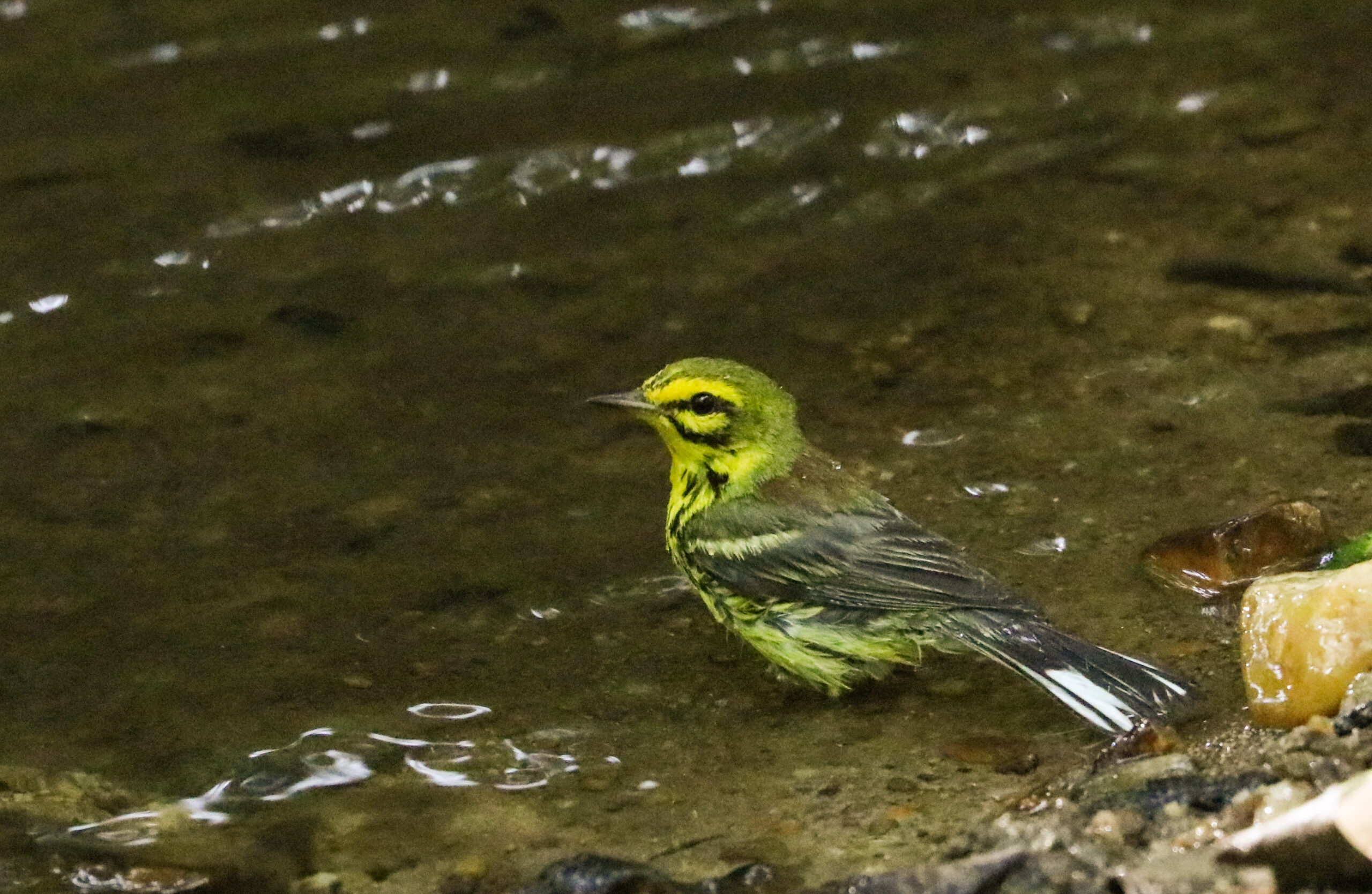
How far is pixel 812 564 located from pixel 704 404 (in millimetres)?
642

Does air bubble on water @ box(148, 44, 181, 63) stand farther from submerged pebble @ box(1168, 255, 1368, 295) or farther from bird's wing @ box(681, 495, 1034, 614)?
bird's wing @ box(681, 495, 1034, 614)

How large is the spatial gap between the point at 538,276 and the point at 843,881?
455 centimetres

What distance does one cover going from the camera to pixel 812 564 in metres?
5.91

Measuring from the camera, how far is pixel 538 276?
8.52 metres

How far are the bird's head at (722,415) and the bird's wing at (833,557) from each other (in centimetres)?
17

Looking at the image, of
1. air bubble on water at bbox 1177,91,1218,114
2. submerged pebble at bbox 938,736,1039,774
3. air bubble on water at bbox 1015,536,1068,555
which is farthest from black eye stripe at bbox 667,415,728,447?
air bubble on water at bbox 1177,91,1218,114

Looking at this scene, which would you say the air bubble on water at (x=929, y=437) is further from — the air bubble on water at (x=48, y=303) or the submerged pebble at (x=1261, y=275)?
the air bubble on water at (x=48, y=303)

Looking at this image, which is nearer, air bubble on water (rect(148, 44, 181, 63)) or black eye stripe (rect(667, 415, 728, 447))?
black eye stripe (rect(667, 415, 728, 447))

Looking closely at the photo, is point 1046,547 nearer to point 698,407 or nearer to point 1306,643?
point 698,407

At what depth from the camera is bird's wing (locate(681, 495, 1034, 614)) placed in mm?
5715

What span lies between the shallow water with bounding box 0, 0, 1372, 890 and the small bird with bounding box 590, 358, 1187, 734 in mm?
175

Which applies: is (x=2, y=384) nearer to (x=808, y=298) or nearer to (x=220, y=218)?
(x=220, y=218)

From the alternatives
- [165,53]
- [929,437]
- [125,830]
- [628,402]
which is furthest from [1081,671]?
[165,53]

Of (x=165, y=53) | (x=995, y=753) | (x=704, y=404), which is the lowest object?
(x=995, y=753)
